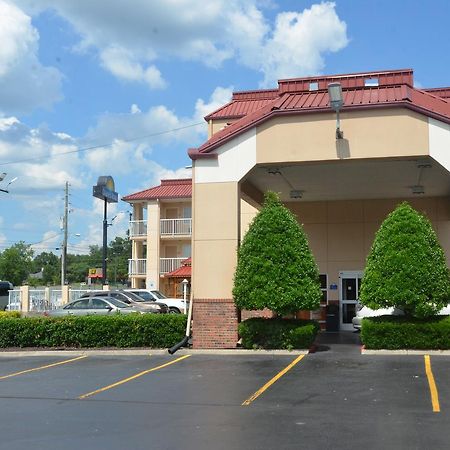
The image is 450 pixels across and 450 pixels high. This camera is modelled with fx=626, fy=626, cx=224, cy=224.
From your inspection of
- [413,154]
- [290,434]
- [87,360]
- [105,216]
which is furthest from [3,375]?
[105,216]

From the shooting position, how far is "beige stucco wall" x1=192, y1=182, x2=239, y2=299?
58.0 feet

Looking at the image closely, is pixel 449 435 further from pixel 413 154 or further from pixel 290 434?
pixel 413 154

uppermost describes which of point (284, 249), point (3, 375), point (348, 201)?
point (348, 201)

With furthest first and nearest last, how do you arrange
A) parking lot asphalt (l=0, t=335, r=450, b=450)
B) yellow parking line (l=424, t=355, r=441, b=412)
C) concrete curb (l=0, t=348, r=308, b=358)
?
concrete curb (l=0, t=348, r=308, b=358)
yellow parking line (l=424, t=355, r=441, b=412)
parking lot asphalt (l=0, t=335, r=450, b=450)

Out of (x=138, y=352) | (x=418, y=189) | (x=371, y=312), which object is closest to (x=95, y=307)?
(x=138, y=352)

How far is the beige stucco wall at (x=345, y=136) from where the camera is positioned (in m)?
16.8

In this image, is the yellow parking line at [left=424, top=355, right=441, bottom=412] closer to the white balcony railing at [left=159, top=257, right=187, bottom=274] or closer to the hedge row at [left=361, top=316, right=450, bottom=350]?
the hedge row at [left=361, top=316, right=450, bottom=350]

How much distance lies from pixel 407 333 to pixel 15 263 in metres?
74.9

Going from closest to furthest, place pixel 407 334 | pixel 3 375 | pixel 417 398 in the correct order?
pixel 417 398 < pixel 3 375 < pixel 407 334

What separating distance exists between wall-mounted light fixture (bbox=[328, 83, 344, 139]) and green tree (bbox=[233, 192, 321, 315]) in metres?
2.66

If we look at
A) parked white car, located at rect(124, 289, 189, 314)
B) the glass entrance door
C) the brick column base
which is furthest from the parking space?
parked white car, located at rect(124, 289, 189, 314)

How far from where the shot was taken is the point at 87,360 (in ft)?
53.6

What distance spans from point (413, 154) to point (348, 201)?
25.8 feet

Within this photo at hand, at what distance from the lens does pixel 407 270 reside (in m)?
15.7
